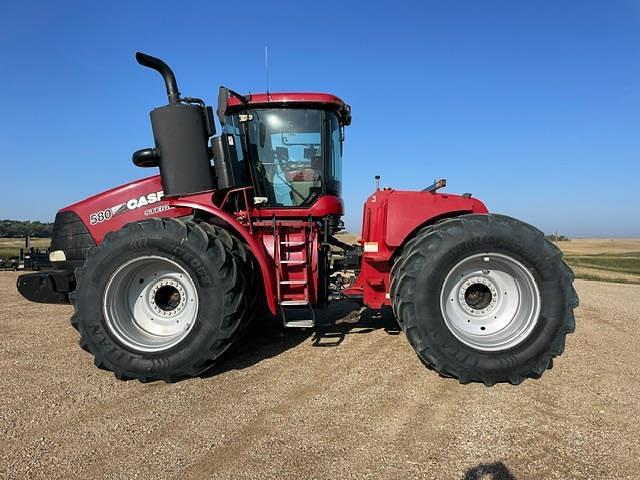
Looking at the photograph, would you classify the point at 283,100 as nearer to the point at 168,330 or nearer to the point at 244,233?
the point at 244,233

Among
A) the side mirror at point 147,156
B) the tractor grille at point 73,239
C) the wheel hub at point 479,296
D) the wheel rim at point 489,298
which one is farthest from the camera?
the tractor grille at point 73,239

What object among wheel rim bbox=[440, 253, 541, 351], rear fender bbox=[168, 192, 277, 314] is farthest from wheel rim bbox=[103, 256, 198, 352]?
wheel rim bbox=[440, 253, 541, 351]

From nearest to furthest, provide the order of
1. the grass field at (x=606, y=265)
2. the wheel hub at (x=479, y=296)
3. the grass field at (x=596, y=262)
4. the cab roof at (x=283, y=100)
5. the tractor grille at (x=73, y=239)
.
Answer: the wheel hub at (x=479, y=296) < the cab roof at (x=283, y=100) < the tractor grille at (x=73, y=239) < the grass field at (x=596, y=262) < the grass field at (x=606, y=265)

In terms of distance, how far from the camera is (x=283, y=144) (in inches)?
196

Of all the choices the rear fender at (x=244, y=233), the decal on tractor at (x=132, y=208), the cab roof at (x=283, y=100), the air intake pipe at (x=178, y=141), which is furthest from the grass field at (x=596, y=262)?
the decal on tractor at (x=132, y=208)

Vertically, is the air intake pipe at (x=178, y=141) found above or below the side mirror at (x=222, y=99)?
below

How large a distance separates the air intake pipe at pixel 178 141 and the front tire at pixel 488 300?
2.34m

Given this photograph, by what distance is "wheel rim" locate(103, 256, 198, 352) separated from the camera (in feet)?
13.3

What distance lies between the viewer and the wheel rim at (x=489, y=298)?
382cm

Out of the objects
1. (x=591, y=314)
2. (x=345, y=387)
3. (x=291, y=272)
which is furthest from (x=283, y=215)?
(x=591, y=314)

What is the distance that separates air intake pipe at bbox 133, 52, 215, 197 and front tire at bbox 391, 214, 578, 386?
234cm

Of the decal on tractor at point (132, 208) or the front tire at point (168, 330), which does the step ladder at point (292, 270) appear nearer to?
the front tire at point (168, 330)

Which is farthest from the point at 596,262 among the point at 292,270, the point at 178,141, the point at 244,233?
the point at 178,141

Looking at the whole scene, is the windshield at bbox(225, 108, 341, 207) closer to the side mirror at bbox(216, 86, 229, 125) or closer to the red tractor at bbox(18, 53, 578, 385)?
the red tractor at bbox(18, 53, 578, 385)
